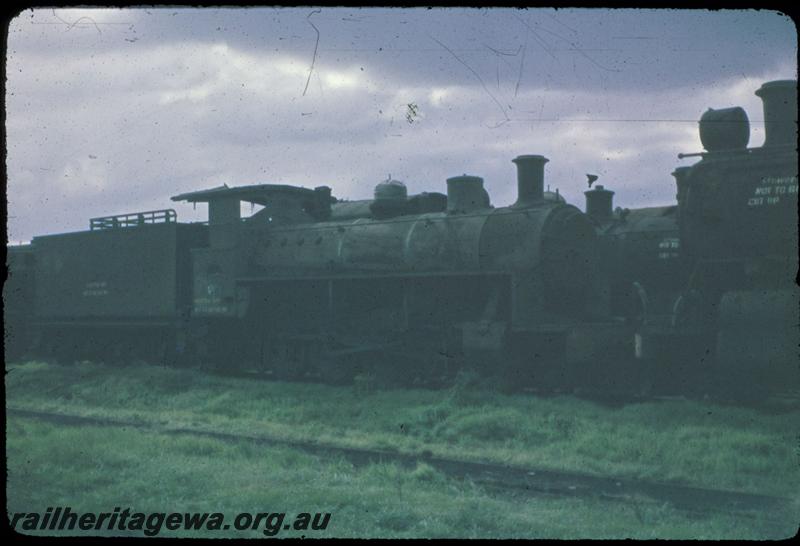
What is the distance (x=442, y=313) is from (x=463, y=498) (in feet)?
23.2

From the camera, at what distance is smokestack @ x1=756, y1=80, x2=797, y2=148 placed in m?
10.8

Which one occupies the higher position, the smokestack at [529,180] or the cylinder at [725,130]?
the cylinder at [725,130]

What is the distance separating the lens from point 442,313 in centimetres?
1353

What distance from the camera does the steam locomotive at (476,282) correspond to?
1056cm

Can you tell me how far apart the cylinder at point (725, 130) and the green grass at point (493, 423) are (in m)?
3.67

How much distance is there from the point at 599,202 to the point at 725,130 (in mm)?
5851

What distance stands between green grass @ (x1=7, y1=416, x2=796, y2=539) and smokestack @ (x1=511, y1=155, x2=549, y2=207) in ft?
21.3

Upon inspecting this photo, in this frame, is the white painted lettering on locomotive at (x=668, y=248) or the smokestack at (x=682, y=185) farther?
the white painted lettering on locomotive at (x=668, y=248)

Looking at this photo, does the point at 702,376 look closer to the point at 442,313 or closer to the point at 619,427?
the point at 619,427
